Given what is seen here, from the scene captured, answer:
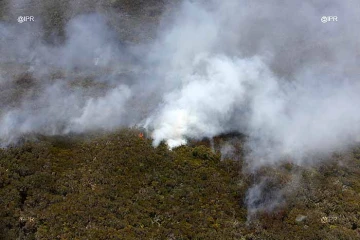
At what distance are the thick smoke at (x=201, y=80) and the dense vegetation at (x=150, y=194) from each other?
3.32 meters

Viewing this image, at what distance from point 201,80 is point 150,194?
74.6ft

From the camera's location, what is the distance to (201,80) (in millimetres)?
70000

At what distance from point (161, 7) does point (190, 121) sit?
99.0ft

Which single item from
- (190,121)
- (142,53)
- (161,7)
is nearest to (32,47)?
(142,53)

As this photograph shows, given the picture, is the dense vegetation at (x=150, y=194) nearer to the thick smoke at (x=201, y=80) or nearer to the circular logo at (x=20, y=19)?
the thick smoke at (x=201, y=80)

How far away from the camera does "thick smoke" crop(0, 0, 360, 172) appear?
63.1 m

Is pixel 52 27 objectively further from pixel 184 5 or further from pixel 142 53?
pixel 184 5

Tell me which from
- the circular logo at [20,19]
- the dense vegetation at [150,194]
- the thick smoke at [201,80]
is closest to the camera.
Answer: the dense vegetation at [150,194]

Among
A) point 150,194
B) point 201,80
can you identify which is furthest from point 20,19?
point 150,194

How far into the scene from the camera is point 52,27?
79250 mm

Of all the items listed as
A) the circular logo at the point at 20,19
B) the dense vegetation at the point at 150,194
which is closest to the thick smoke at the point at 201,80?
the circular logo at the point at 20,19

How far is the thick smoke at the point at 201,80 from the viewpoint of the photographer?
207 feet

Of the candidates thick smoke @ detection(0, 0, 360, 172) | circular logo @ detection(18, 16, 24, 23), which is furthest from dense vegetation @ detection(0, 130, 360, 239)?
circular logo @ detection(18, 16, 24, 23)

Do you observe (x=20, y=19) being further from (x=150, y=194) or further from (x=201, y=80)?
(x=150, y=194)
